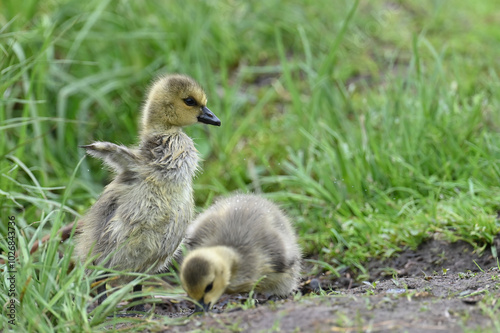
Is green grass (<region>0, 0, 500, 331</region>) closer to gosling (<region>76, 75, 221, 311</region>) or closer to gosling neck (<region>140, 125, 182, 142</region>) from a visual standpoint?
gosling (<region>76, 75, 221, 311</region>)

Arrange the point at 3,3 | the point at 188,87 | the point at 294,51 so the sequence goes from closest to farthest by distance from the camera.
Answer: the point at 188,87 < the point at 3,3 < the point at 294,51

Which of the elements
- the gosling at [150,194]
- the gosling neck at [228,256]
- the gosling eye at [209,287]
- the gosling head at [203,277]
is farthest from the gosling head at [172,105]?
the gosling eye at [209,287]

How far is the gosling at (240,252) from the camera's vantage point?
3557 mm

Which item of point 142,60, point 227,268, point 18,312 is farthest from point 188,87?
point 142,60

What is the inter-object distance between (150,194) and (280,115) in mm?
3531

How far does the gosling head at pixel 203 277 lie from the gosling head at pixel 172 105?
0.97 metres

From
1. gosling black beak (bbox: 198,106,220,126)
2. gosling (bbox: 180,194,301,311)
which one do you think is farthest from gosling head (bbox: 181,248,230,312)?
gosling black beak (bbox: 198,106,220,126)

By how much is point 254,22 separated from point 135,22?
1314 millimetres

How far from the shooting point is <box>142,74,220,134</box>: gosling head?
4.29m

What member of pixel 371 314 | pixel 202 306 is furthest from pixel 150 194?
pixel 371 314

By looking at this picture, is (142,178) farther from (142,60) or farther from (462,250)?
(142,60)

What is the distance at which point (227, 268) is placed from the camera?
3707mm

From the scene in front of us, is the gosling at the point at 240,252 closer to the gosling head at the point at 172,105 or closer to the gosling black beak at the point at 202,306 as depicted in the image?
the gosling black beak at the point at 202,306

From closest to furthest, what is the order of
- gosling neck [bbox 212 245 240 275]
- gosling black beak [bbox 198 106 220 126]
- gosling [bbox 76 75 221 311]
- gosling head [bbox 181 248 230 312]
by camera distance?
1. gosling head [bbox 181 248 230 312]
2. gosling neck [bbox 212 245 240 275]
3. gosling [bbox 76 75 221 311]
4. gosling black beak [bbox 198 106 220 126]
